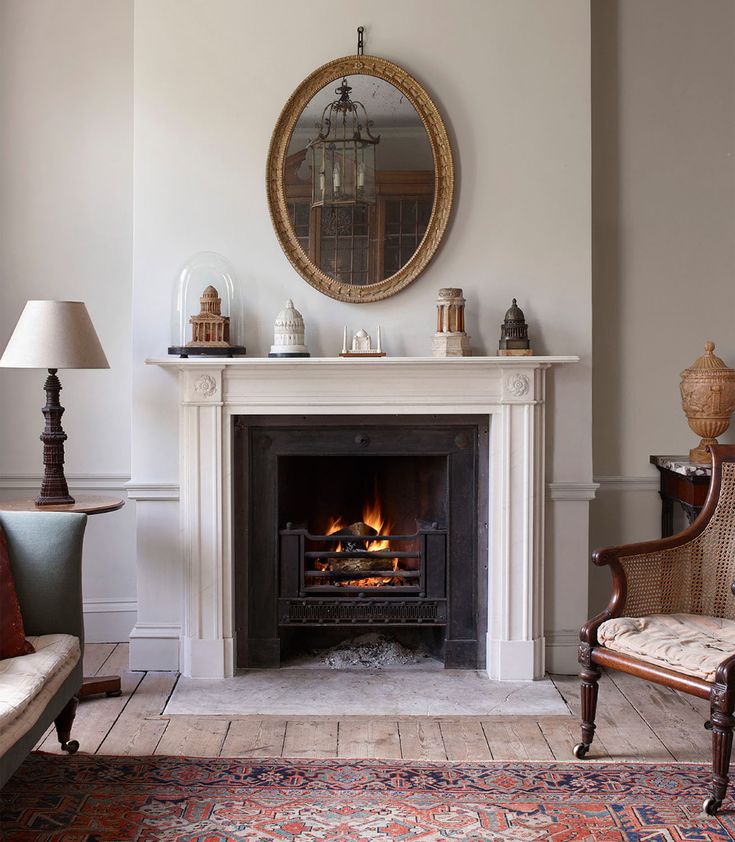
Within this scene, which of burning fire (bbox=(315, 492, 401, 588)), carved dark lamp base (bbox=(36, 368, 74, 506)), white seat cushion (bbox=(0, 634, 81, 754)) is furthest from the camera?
burning fire (bbox=(315, 492, 401, 588))

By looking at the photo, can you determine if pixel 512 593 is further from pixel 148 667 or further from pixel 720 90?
pixel 720 90

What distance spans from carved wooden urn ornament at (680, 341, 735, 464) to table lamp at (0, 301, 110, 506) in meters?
2.32

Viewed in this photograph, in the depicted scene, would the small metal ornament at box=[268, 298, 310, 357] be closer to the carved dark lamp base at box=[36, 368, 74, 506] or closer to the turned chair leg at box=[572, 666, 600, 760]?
the carved dark lamp base at box=[36, 368, 74, 506]

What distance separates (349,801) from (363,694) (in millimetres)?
899

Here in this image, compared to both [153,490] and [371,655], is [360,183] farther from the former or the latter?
[371,655]

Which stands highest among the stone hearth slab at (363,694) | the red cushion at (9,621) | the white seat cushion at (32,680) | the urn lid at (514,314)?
the urn lid at (514,314)

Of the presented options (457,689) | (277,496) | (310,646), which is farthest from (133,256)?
(457,689)

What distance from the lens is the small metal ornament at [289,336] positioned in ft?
12.4

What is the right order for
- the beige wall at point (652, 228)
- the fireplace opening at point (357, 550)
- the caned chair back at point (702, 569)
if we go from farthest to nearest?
1. the beige wall at point (652, 228)
2. the fireplace opening at point (357, 550)
3. the caned chair back at point (702, 569)

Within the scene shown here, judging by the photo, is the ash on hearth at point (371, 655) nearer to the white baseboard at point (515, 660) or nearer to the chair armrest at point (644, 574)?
the white baseboard at point (515, 660)

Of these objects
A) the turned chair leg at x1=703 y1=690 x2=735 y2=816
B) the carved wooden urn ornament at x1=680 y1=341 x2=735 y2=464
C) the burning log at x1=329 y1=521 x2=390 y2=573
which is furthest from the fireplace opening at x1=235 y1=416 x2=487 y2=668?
the turned chair leg at x1=703 y1=690 x2=735 y2=816

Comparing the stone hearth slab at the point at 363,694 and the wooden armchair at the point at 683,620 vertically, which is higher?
the wooden armchair at the point at 683,620

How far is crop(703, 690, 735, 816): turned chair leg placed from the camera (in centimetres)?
270

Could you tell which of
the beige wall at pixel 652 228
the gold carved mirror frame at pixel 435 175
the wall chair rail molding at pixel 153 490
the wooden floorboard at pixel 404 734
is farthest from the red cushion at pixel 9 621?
the beige wall at pixel 652 228
